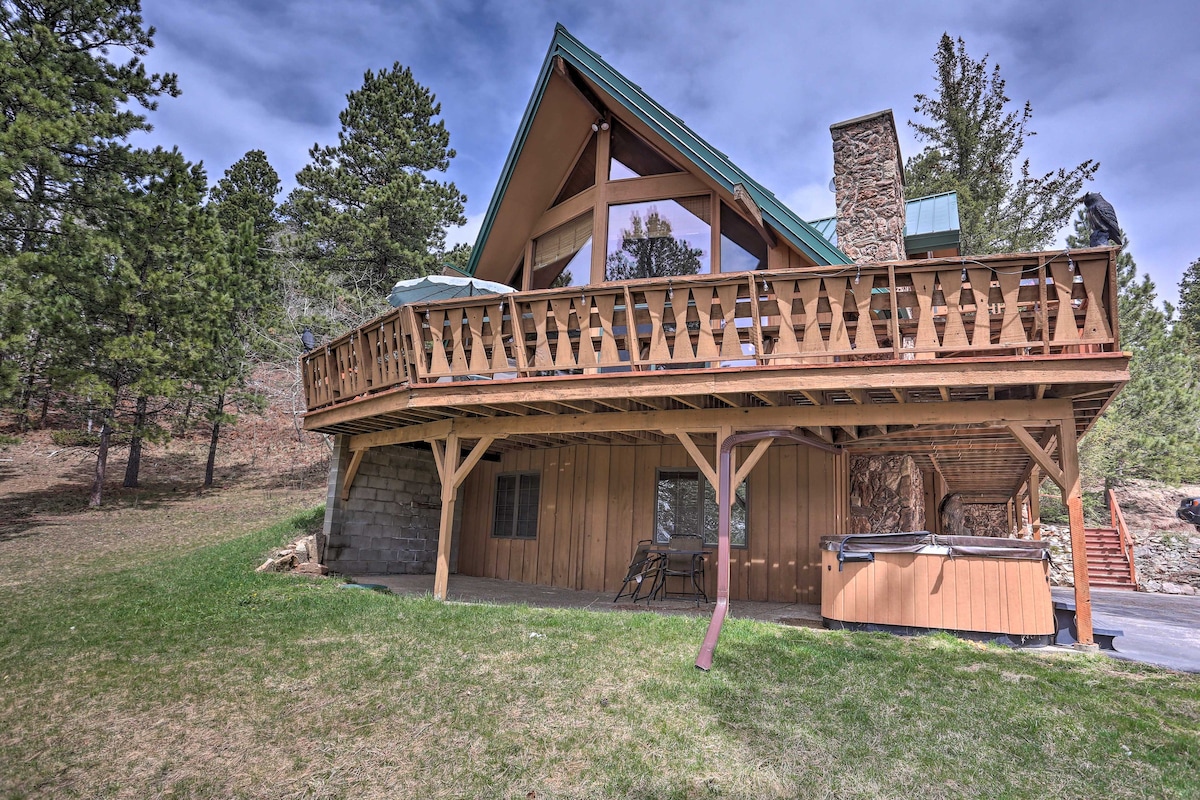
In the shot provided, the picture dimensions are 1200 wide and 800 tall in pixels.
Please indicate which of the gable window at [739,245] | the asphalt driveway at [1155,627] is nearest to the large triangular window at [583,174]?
the gable window at [739,245]

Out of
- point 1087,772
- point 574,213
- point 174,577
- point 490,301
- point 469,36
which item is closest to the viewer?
point 1087,772

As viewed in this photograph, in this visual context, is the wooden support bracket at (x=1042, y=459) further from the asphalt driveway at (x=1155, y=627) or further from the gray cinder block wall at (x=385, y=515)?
the gray cinder block wall at (x=385, y=515)

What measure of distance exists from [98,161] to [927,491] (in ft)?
60.3

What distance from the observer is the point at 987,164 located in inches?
934

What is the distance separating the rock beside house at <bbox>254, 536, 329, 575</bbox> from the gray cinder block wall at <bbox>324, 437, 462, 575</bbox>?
0.87 ft

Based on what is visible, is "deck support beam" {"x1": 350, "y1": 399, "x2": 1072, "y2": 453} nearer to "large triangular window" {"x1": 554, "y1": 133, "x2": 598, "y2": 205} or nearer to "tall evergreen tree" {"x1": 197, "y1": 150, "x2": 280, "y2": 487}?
"large triangular window" {"x1": 554, "y1": 133, "x2": 598, "y2": 205}

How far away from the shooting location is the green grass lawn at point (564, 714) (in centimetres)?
374

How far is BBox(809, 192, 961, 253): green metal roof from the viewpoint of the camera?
10.7m

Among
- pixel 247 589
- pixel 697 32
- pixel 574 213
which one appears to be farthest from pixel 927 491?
pixel 247 589

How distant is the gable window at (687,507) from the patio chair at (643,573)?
45 cm

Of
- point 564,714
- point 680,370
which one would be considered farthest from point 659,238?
point 564,714

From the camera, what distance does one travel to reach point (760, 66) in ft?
47.2

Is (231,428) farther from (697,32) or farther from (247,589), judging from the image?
(697,32)

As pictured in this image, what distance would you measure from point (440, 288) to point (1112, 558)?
61.0 ft
